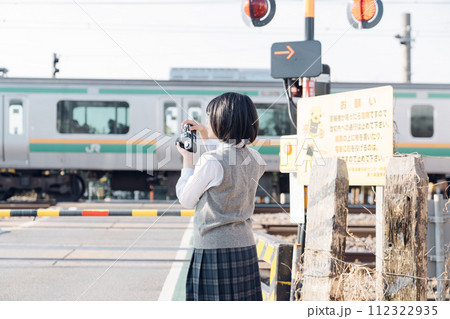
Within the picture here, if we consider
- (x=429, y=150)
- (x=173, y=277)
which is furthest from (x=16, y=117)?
(x=429, y=150)

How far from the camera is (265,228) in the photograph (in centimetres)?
896

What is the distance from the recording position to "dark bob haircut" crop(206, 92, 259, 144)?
2447 mm

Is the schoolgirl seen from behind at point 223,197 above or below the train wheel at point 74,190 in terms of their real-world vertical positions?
above

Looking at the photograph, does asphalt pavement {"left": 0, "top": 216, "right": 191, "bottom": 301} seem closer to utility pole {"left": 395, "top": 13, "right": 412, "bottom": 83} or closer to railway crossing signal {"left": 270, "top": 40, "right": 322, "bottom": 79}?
railway crossing signal {"left": 270, "top": 40, "right": 322, "bottom": 79}

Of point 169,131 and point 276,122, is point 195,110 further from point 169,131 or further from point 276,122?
point 276,122

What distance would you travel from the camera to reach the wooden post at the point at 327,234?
128 inches

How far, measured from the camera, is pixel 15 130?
13.4 meters

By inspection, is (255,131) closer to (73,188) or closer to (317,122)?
(317,122)

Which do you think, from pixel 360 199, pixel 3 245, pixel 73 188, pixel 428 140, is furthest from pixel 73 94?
pixel 428 140

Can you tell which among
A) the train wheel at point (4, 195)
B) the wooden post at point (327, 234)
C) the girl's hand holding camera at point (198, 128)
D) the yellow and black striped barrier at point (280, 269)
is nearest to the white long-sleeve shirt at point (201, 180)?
the girl's hand holding camera at point (198, 128)

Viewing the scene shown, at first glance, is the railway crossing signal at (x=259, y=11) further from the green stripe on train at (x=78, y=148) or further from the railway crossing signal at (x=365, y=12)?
the green stripe on train at (x=78, y=148)

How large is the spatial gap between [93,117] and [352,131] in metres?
10.7

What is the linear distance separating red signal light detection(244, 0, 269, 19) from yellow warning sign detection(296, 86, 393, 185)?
7.30 ft

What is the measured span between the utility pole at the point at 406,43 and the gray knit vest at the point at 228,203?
22.6 m
